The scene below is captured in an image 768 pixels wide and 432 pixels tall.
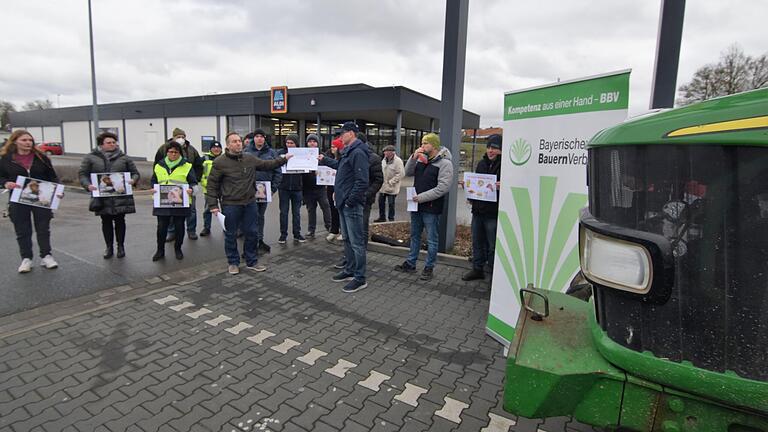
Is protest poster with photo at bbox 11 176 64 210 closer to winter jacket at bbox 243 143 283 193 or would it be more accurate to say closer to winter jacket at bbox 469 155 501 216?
winter jacket at bbox 243 143 283 193

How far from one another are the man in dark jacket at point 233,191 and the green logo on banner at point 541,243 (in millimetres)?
3477

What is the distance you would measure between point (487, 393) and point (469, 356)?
54 centimetres

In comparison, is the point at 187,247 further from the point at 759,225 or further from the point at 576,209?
the point at 759,225

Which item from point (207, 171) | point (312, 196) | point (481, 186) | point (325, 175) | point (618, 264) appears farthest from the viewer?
point (207, 171)

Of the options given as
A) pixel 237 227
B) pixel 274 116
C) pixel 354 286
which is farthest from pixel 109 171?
pixel 274 116

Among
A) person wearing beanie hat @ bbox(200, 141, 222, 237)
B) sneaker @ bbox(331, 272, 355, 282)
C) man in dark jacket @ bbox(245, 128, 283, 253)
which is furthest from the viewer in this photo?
person wearing beanie hat @ bbox(200, 141, 222, 237)

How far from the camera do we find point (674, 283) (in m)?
1.36

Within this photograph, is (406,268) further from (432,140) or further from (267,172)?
(267,172)

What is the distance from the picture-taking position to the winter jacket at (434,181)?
5.16 m

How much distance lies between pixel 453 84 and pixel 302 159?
267cm

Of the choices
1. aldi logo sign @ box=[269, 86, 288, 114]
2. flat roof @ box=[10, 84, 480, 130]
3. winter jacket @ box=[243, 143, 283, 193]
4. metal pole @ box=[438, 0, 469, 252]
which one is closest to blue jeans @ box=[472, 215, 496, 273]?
metal pole @ box=[438, 0, 469, 252]

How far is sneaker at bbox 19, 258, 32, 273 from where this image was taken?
5.11 metres

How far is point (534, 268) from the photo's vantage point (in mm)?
3283

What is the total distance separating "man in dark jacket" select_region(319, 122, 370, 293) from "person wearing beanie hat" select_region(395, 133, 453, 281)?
0.80 meters
